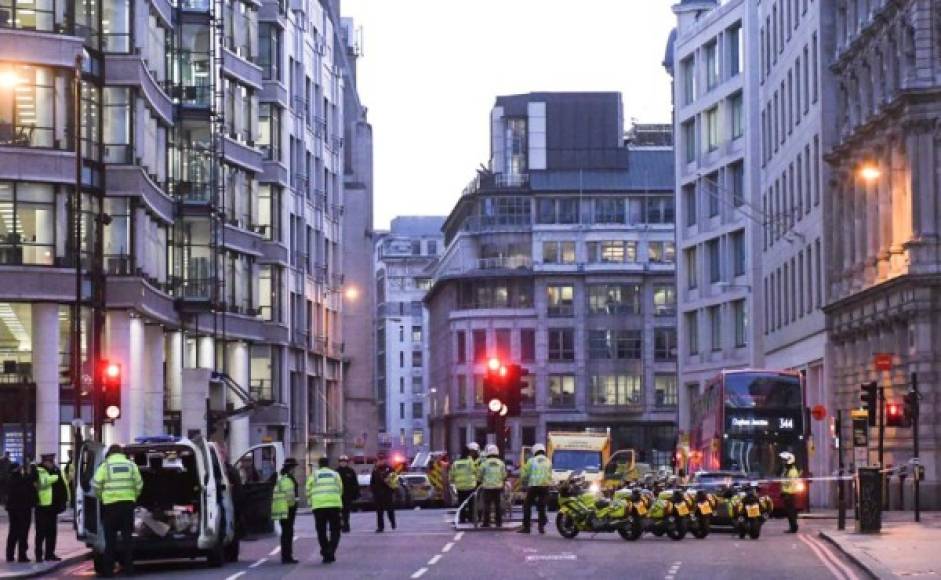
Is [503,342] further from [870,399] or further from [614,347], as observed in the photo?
[870,399]

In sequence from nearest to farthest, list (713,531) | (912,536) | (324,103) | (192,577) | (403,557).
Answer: (192,577) → (403,557) → (912,536) → (713,531) → (324,103)

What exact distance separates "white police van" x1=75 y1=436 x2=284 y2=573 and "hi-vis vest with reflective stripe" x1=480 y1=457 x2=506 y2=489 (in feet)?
36.3

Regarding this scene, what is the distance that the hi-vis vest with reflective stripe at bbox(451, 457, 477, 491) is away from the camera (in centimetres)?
4712

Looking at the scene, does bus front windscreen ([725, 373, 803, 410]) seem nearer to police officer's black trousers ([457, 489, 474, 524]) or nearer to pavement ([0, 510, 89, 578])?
police officer's black trousers ([457, 489, 474, 524])

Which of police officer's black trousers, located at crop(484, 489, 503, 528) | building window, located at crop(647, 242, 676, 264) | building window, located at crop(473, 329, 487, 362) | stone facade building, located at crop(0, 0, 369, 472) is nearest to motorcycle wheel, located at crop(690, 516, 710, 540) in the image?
police officer's black trousers, located at crop(484, 489, 503, 528)

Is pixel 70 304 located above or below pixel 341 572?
above

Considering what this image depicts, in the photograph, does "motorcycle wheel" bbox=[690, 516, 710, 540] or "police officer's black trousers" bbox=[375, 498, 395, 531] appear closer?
"motorcycle wheel" bbox=[690, 516, 710, 540]

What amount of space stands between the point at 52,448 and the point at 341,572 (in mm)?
31246

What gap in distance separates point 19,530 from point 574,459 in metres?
39.0

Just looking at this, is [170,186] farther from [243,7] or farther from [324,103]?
[324,103]

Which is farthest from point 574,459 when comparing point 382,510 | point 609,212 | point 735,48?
point 609,212

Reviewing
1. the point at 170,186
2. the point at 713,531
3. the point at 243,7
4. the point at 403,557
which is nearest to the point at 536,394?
the point at 243,7

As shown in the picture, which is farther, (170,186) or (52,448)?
(170,186)

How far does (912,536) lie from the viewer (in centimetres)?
4084
